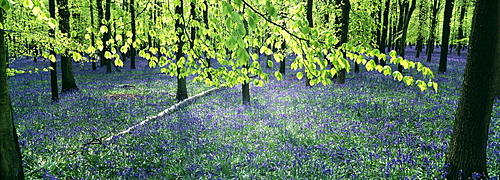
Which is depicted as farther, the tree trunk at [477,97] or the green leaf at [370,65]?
the tree trunk at [477,97]

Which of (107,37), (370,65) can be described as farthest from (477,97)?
(107,37)

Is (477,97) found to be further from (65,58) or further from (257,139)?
(65,58)

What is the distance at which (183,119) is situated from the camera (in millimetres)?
10469

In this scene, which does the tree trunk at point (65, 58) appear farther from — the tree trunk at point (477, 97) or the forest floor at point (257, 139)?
the tree trunk at point (477, 97)

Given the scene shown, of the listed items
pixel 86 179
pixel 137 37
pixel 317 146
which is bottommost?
pixel 86 179

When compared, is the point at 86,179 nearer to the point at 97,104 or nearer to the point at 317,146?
the point at 317,146

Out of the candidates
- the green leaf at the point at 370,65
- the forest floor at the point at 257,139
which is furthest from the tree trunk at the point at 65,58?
the green leaf at the point at 370,65

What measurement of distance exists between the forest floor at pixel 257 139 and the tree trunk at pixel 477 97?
0.50m

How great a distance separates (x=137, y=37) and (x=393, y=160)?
5.70 m

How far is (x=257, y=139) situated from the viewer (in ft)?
26.0

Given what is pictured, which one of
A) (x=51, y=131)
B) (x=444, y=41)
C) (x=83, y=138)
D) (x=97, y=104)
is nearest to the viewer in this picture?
(x=83, y=138)

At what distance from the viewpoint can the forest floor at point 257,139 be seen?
589 cm

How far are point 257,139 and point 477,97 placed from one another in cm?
520

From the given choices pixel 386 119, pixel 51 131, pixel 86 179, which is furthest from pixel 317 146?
pixel 51 131
